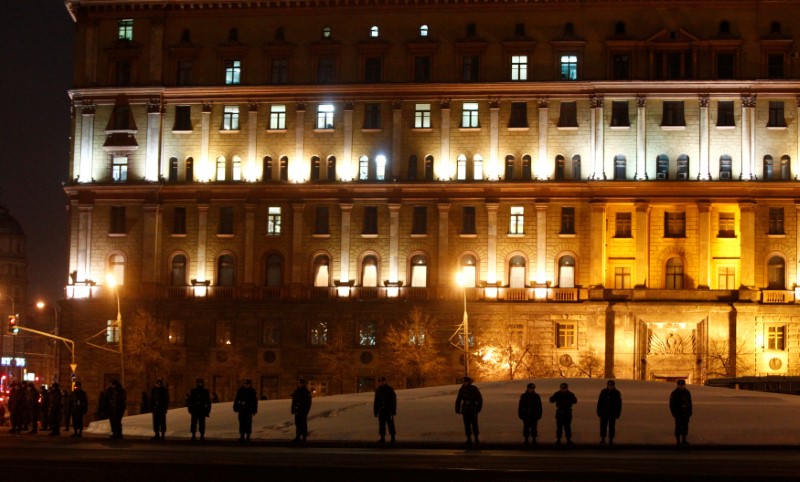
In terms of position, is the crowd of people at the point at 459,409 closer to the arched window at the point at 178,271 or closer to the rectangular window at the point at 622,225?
the rectangular window at the point at 622,225

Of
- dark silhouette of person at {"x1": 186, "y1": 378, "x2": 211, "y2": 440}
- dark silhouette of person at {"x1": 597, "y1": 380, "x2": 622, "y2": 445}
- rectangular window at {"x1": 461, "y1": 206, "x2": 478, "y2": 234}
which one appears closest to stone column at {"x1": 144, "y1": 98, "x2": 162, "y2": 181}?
rectangular window at {"x1": 461, "y1": 206, "x2": 478, "y2": 234}

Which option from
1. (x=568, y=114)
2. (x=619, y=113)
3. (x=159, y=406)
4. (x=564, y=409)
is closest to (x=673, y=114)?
(x=619, y=113)

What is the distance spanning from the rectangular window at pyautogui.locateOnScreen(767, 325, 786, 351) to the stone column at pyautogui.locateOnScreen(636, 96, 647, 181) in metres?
Answer: 14.2

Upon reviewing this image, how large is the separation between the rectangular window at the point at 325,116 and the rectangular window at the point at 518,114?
13644mm

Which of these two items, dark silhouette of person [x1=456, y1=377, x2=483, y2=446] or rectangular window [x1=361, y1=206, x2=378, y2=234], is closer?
dark silhouette of person [x1=456, y1=377, x2=483, y2=446]

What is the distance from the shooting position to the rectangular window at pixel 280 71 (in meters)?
110

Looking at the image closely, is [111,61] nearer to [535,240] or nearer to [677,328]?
[535,240]

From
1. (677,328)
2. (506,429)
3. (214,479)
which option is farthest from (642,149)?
(214,479)

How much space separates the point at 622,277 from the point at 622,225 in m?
3.80

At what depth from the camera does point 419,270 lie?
107062mm

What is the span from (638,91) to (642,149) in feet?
14.3

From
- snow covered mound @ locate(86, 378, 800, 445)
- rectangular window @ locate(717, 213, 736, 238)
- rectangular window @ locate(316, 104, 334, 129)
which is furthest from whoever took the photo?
rectangular window @ locate(316, 104, 334, 129)

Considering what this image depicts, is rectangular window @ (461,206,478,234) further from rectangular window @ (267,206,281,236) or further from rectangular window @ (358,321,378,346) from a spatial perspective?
rectangular window @ (267,206,281,236)

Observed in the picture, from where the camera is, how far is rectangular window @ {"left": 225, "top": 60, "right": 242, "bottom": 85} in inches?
4355
